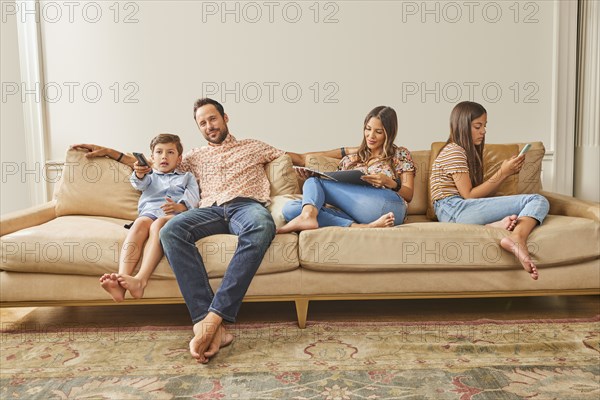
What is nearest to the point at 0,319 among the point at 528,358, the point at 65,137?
the point at 65,137

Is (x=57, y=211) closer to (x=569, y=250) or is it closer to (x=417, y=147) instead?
(x=417, y=147)

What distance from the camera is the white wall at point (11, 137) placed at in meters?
3.50

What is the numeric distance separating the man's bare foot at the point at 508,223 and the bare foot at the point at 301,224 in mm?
812

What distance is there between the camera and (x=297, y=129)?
356 centimetres

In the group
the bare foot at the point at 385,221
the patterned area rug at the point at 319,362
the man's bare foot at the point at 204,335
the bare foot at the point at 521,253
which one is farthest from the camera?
the bare foot at the point at 385,221

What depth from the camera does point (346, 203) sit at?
2.62 m

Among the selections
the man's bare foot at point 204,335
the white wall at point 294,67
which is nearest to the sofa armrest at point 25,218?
the white wall at point 294,67

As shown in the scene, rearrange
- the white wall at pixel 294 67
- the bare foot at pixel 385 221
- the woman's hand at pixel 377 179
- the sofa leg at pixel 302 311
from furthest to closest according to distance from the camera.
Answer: the white wall at pixel 294 67, the woman's hand at pixel 377 179, the bare foot at pixel 385 221, the sofa leg at pixel 302 311

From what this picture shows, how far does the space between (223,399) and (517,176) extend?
2.02m

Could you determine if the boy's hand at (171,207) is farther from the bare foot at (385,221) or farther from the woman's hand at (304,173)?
the bare foot at (385,221)

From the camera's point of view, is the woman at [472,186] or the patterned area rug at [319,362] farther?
the woman at [472,186]

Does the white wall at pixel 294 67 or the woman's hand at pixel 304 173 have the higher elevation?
the white wall at pixel 294 67

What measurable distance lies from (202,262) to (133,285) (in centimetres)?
28

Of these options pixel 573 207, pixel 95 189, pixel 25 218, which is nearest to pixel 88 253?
pixel 25 218
